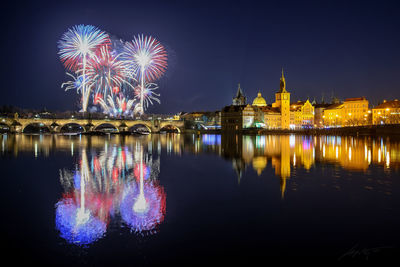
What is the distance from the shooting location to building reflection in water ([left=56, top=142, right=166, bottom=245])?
994cm

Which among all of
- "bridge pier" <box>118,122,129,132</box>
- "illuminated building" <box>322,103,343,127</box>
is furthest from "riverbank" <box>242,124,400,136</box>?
"bridge pier" <box>118,122,129,132</box>

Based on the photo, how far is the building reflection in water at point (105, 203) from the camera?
9.94 m

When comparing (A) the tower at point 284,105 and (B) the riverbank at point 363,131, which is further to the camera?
(A) the tower at point 284,105

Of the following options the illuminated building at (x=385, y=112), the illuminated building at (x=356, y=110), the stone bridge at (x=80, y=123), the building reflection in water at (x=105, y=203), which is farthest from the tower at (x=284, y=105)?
the building reflection in water at (x=105, y=203)

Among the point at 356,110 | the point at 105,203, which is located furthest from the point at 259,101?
the point at 105,203

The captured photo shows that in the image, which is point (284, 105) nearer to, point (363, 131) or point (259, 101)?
point (259, 101)

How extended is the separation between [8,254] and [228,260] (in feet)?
17.4

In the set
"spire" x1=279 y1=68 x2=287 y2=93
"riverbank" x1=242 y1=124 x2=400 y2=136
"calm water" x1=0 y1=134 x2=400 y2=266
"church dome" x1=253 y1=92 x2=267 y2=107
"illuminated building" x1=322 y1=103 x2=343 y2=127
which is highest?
"spire" x1=279 y1=68 x2=287 y2=93

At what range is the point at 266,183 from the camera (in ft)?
55.5

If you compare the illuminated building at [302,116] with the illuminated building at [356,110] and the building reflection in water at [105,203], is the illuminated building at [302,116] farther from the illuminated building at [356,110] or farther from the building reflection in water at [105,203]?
the building reflection in water at [105,203]

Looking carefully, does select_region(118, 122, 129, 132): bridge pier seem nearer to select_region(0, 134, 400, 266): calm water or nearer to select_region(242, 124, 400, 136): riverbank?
select_region(242, 124, 400, 136): riverbank

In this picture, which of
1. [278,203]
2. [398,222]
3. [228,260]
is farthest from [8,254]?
[398,222]

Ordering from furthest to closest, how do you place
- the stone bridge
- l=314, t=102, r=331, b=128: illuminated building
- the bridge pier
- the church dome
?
the church dome
l=314, t=102, r=331, b=128: illuminated building
the bridge pier
the stone bridge

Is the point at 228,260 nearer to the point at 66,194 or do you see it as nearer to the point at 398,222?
the point at 398,222
